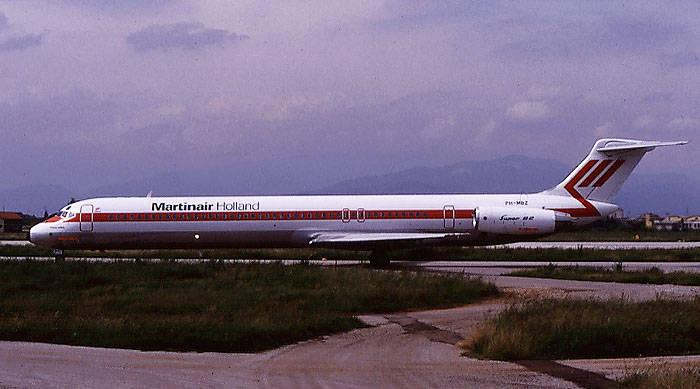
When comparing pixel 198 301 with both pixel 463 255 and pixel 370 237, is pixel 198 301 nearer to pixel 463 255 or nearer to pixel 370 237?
pixel 370 237

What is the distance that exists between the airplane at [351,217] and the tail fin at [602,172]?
0.04 metres

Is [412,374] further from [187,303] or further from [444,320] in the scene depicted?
[187,303]

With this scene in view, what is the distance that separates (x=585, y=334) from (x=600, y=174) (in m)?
19.8

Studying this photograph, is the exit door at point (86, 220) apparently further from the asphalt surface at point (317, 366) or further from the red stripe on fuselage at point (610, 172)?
the red stripe on fuselage at point (610, 172)

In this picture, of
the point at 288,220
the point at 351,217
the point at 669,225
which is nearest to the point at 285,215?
the point at 288,220

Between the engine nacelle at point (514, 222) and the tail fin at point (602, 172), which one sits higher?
the tail fin at point (602, 172)

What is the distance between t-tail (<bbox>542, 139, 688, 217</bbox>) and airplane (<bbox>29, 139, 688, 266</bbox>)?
40 millimetres

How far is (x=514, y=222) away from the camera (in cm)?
Result: 3056

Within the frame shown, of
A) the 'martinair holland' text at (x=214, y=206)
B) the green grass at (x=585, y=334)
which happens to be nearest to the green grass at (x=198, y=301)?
the green grass at (x=585, y=334)

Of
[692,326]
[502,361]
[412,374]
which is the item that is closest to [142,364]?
[412,374]

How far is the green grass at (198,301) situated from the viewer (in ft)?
45.0

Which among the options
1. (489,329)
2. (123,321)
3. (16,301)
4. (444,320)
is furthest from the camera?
(16,301)

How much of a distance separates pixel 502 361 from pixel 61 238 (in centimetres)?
2515

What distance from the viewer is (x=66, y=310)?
1716 cm
